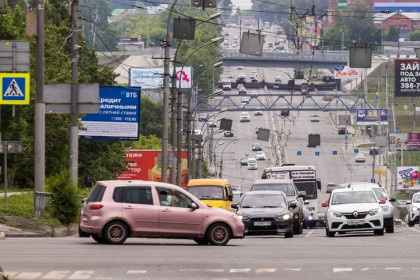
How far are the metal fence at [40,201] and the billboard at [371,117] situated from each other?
115501mm

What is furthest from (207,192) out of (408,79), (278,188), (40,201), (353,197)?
(408,79)

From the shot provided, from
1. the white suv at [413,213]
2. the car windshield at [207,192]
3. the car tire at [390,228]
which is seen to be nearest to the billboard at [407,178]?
the white suv at [413,213]

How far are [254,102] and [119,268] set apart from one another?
166 meters

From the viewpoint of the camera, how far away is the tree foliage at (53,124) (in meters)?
54.0

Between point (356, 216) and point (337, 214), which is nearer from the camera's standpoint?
point (356, 216)

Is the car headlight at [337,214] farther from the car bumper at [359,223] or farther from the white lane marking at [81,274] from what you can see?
the white lane marking at [81,274]

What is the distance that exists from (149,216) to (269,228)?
378 inches

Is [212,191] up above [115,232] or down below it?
above

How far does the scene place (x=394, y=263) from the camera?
899 inches

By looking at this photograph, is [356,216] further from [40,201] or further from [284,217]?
[40,201]

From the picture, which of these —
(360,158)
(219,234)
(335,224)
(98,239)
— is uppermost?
(360,158)

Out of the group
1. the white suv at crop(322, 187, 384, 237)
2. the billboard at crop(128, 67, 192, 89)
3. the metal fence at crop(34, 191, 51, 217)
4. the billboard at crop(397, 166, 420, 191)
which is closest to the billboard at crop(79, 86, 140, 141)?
the white suv at crop(322, 187, 384, 237)

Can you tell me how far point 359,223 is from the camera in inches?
1469

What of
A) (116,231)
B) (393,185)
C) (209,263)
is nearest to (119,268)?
(209,263)
